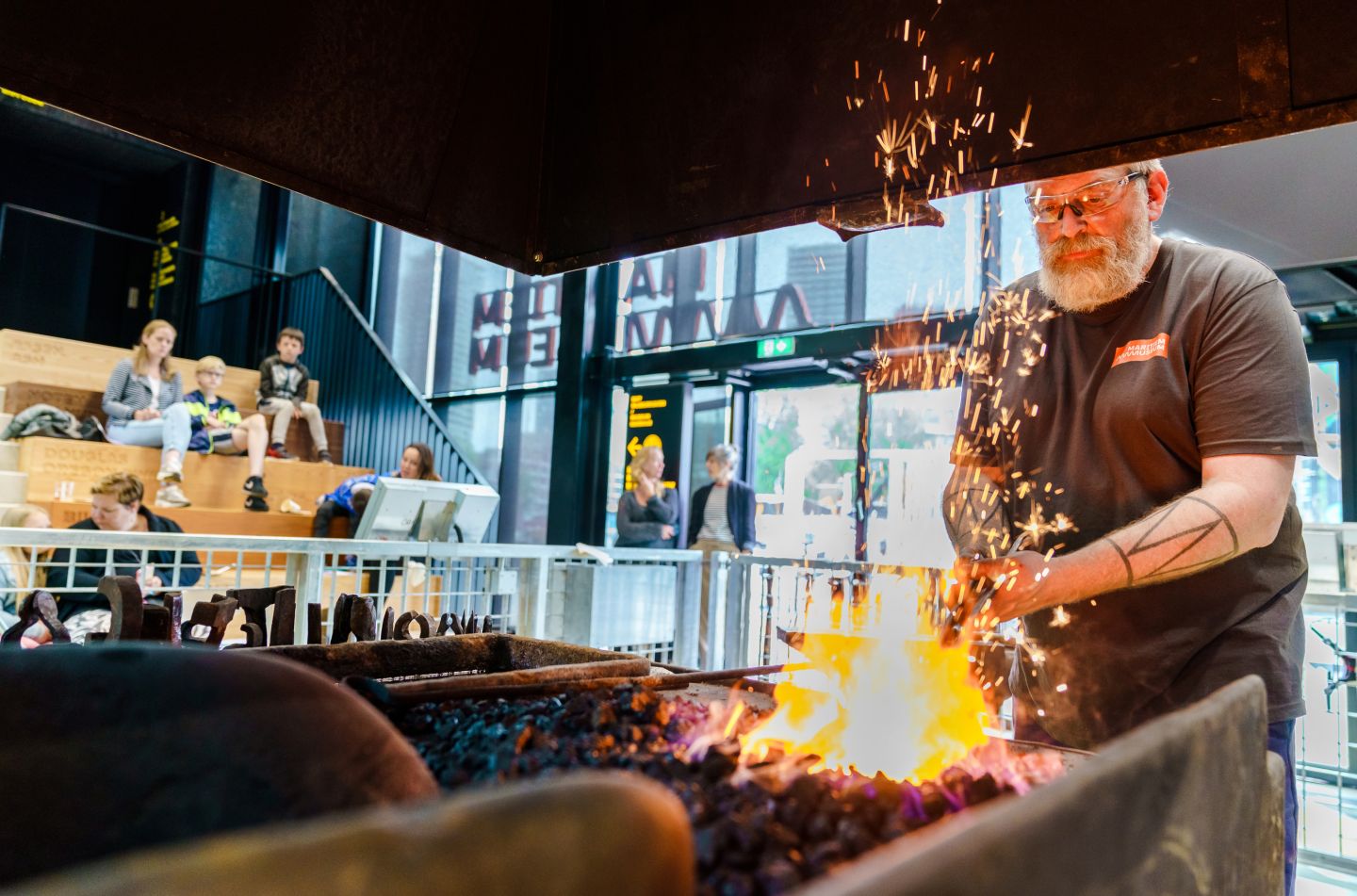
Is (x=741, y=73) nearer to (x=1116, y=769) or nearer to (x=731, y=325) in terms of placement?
(x=1116, y=769)

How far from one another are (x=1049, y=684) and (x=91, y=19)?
232 cm

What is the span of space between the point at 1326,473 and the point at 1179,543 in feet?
19.5

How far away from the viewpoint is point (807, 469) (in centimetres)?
902

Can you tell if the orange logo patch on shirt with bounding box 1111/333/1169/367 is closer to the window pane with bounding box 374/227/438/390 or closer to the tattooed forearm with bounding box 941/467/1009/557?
the tattooed forearm with bounding box 941/467/1009/557

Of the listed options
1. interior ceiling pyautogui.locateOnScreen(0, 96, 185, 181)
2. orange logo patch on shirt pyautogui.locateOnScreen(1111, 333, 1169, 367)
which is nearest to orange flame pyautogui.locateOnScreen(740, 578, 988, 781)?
orange logo patch on shirt pyautogui.locateOnScreen(1111, 333, 1169, 367)

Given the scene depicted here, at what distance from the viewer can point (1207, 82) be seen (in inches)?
57.9

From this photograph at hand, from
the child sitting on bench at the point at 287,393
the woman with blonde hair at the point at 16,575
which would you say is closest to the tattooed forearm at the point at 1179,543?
the woman with blonde hair at the point at 16,575

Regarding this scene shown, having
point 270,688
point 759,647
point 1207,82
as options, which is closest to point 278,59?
point 270,688

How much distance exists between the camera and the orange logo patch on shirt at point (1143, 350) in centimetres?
205

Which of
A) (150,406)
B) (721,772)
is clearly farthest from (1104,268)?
(150,406)

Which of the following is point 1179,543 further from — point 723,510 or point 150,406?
point 150,406

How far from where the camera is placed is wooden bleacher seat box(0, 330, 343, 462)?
8227 millimetres

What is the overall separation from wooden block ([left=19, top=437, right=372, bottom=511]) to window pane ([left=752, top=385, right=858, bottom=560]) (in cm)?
421

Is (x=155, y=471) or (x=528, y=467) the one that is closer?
(x=155, y=471)
